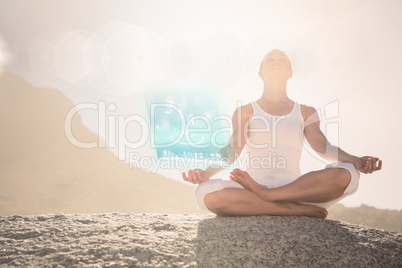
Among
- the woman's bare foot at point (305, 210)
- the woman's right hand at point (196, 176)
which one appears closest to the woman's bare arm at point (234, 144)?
the woman's right hand at point (196, 176)

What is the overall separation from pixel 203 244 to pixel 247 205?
0.96m

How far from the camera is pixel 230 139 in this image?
15.9ft

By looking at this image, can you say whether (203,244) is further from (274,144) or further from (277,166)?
(274,144)

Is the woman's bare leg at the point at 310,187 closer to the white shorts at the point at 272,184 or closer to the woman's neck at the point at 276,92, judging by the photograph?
the white shorts at the point at 272,184

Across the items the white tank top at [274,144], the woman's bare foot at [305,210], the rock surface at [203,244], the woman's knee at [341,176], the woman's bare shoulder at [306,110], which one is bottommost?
the rock surface at [203,244]

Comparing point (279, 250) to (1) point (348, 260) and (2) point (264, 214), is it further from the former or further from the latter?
(2) point (264, 214)

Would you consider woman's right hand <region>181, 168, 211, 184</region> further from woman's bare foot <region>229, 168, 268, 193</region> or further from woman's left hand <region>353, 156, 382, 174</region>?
woman's left hand <region>353, 156, 382, 174</region>

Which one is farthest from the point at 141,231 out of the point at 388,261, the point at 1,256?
the point at 388,261

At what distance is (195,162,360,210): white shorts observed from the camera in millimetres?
4023

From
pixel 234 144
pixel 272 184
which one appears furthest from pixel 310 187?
pixel 234 144

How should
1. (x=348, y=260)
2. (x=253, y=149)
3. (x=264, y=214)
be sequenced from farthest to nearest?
(x=253, y=149), (x=264, y=214), (x=348, y=260)

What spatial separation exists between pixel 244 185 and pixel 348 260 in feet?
4.40

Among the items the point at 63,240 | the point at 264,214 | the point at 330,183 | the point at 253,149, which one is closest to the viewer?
the point at 63,240

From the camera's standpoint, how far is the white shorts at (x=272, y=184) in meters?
4.02
